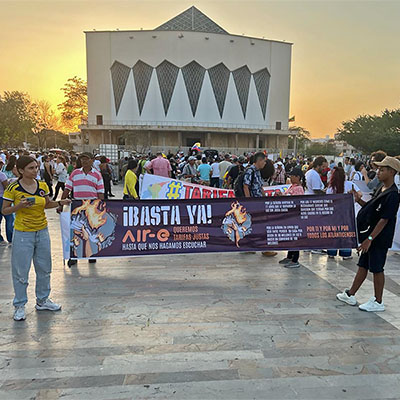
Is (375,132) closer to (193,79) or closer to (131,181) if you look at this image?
(193,79)

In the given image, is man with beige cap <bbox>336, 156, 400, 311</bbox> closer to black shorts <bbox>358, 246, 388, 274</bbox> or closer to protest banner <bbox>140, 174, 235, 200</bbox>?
black shorts <bbox>358, 246, 388, 274</bbox>

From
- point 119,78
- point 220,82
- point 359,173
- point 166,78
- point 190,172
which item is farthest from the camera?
point 220,82

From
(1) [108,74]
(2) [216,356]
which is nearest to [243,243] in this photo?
(2) [216,356]

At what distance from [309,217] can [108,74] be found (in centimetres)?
6560

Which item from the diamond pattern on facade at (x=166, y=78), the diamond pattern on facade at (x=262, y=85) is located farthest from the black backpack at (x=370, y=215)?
the diamond pattern on facade at (x=262, y=85)

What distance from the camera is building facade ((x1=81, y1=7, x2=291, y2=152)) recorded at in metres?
62.9

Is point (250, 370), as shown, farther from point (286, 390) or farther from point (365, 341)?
point (365, 341)

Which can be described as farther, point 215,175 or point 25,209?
point 215,175

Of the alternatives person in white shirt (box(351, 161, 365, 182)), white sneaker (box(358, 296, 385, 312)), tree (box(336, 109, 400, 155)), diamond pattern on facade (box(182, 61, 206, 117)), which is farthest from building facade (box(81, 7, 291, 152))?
white sneaker (box(358, 296, 385, 312))

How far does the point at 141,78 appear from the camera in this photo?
2511 inches

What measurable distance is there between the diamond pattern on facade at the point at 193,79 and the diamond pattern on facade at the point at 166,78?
6.06 feet

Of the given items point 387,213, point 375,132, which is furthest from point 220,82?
point 387,213

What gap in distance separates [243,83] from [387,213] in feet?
223

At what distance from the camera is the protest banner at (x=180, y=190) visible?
23.6ft
